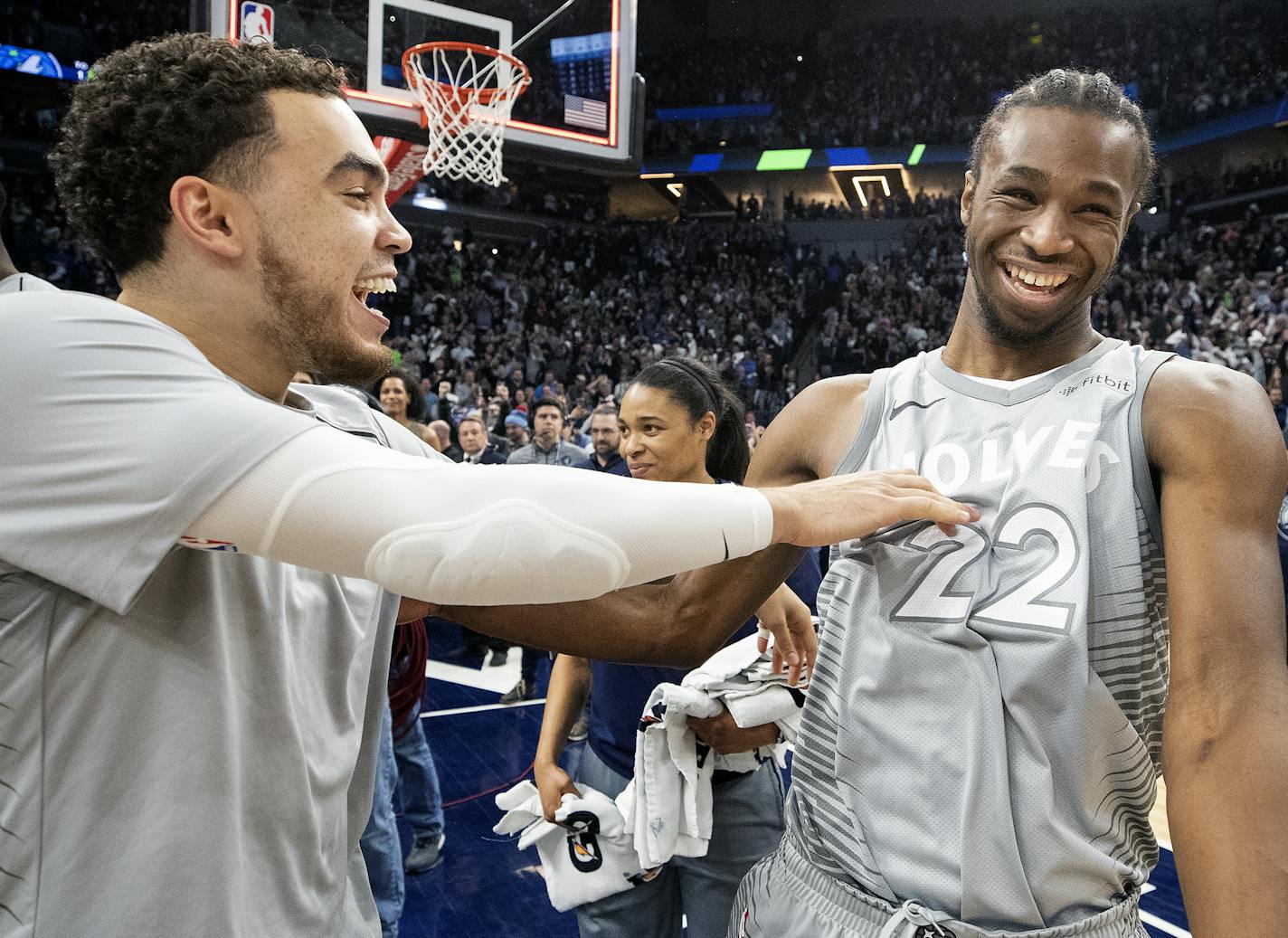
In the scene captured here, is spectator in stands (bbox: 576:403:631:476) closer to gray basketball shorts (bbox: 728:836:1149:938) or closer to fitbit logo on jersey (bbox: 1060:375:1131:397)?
gray basketball shorts (bbox: 728:836:1149:938)

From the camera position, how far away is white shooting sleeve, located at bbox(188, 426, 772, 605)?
1.09m

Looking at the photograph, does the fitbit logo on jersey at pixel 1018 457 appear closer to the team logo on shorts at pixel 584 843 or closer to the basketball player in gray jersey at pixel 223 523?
the basketball player in gray jersey at pixel 223 523

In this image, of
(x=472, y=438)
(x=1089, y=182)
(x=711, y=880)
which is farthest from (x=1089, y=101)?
(x=472, y=438)

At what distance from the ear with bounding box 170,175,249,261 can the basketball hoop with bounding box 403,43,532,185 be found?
475 cm

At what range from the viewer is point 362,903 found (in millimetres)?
1501

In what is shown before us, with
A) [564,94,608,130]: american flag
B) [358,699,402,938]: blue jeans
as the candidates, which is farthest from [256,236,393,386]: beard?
[564,94,608,130]: american flag

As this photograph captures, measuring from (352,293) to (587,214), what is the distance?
22.7 metres

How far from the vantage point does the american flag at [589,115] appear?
285 inches

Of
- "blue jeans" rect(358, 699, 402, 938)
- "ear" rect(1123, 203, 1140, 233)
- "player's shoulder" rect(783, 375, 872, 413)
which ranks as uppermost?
"ear" rect(1123, 203, 1140, 233)

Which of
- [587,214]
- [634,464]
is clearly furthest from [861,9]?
[634,464]

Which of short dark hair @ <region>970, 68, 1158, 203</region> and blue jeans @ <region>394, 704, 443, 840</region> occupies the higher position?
short dark hair @ <region>970, 68, 1158, 203</region>

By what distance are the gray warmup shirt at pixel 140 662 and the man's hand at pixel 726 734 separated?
3.56 feet

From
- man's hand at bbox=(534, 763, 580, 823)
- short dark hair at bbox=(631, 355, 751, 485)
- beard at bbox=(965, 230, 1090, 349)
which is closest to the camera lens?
beard at bbox=(965, 230, 1090, 349)

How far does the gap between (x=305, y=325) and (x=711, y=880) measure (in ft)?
5.53
